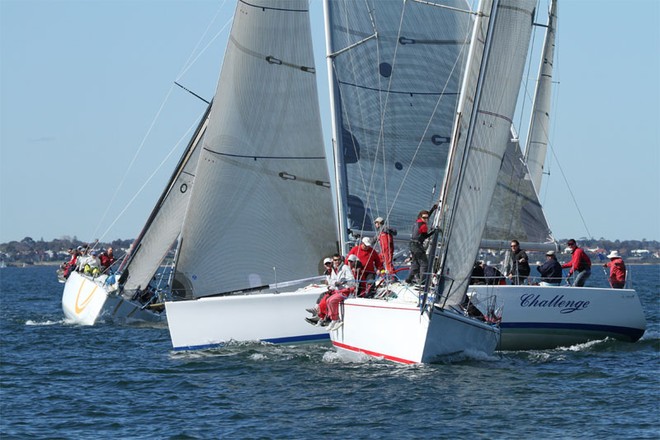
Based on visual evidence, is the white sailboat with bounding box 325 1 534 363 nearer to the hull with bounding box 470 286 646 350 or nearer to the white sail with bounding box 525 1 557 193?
the hull with bounding box 470 286 646 350

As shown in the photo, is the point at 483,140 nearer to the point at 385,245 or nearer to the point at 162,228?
the point at 385,245

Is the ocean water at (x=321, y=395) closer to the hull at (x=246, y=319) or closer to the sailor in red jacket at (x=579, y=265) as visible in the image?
the hull at (x=246, y=319)

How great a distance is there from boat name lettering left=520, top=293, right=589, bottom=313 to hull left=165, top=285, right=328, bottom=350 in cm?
379

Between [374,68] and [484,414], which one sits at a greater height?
[374,68]

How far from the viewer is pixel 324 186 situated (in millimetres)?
25016

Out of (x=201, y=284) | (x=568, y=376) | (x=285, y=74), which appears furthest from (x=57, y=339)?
(x=568, y=376)

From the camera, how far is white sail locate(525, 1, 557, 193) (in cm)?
A: 3183

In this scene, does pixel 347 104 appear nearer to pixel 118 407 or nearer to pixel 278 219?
pixel 278 219

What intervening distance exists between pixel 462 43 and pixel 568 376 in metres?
9.09

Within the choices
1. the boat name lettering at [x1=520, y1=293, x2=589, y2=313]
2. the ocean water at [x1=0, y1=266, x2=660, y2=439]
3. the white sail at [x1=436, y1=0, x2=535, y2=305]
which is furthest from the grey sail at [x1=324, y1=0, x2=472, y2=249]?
the white sail at [x1=436, y1=0, x2=535, y2=305]

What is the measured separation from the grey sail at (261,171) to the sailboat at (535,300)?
3.87 meters

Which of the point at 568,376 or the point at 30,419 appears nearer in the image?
the point at 30,419

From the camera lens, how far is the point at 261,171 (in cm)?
2442

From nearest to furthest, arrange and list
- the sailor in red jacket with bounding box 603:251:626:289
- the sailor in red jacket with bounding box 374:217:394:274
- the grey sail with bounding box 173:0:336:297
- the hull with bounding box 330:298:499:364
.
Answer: the hull with bounding box 330:298:499:364 → the sailor in red jacket with bounding box 374:217:394:274 → the grey sail with bounding box 173:0:336:297 → the sailor in red jacket with bounding box 603:251:626:289
